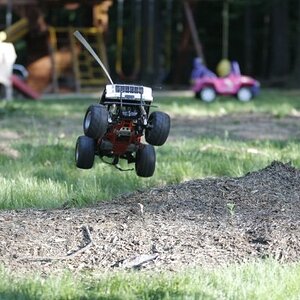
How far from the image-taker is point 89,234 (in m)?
3.90

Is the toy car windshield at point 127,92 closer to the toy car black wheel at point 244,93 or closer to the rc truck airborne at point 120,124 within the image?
the rc truck airborne at point 120,124

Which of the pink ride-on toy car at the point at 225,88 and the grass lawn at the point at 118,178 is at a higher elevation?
the grass lawn at the point at 118,178

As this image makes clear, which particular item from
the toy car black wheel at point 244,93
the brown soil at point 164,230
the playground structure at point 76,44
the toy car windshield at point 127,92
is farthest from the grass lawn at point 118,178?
the playground structure at point 76,44

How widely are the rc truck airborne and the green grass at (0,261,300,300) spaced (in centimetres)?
100

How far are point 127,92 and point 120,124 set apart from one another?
0.62 ft

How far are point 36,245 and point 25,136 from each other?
5055mm

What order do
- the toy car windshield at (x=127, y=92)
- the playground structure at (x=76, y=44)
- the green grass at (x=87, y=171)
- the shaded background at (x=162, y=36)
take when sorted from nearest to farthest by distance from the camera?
the toy car windshield at (x=127, y=92) → the green grass at (x=87, y=171) → the playground structure at (x=76, y=44) → the shaded background at (x=162, y=36)

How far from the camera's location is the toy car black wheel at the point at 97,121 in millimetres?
4078

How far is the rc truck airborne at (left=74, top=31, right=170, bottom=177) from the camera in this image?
4137mm

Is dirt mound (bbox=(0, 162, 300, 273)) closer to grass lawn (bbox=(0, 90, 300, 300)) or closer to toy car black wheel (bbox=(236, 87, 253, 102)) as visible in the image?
grass lawn (bbox=(0, 90, 300, 300))

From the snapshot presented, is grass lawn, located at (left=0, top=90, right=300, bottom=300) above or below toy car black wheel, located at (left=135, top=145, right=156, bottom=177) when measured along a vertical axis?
below

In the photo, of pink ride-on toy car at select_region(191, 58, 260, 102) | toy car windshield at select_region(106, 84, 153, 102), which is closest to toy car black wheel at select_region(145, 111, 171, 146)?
toy car windshield at select_region(106, 84, 153, 102)

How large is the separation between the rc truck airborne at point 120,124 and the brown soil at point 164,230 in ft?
1.16

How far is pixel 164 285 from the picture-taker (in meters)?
3.22
